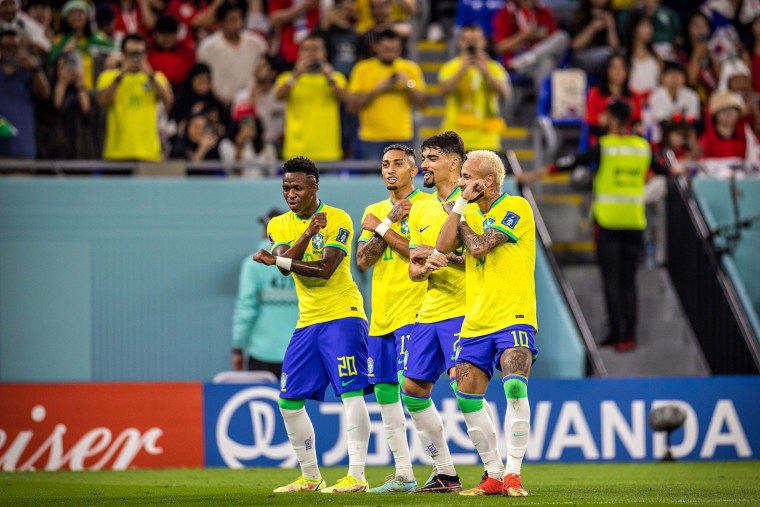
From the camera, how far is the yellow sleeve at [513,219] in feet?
25.9

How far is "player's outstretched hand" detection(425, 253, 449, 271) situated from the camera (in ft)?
26.1

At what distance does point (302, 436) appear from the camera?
28.9 ft

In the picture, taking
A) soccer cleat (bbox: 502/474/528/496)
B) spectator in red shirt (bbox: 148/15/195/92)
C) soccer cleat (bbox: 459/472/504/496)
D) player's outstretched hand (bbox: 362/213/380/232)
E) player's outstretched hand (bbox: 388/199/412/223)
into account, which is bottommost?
soccer cleat (bbox: 459/472/504/496)

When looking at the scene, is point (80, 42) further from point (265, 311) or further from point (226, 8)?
point (265, 311)

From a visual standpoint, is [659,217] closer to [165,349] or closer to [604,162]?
[604,162]

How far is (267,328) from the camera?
41.3 ft

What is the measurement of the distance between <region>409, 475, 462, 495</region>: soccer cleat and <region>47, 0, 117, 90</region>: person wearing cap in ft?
25.4

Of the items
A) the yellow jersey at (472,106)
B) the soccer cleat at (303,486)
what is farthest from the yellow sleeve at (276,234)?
the yellow jersey at (472,106)

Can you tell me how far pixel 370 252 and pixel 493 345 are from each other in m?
1.33

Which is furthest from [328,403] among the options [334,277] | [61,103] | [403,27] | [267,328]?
[403,27]

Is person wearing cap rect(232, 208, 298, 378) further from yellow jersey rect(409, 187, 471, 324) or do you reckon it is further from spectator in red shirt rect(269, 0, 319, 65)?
yellow jersey rect(409, 187, 471, 324)

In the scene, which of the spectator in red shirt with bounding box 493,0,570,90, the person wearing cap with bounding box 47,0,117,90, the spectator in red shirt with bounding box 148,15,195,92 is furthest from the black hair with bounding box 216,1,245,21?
the spectator in red shirt with bounding box 493,0,570,90

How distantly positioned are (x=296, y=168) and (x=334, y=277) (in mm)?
871

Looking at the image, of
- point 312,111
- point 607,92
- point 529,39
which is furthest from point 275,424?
point 529,39
